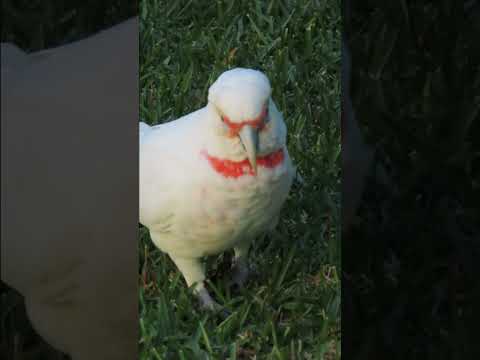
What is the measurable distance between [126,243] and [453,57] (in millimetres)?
497

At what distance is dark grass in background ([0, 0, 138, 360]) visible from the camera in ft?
2.55

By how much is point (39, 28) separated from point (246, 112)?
0.22 metres

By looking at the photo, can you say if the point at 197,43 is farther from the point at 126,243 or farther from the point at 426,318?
the point at 426,318

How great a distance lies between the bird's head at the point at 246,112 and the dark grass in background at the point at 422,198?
9.7 inches

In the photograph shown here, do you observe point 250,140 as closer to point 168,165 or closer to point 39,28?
point 168,165

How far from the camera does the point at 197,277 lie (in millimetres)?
798

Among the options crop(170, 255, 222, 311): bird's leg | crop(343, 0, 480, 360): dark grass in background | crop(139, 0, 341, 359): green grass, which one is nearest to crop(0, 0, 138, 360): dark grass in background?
crop(139, 0, 341, 359): green grass

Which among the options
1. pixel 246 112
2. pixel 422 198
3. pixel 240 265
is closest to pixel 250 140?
pixel 246 112

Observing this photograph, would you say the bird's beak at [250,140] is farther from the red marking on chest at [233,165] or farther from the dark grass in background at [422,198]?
the dark grass in background at [422,198]

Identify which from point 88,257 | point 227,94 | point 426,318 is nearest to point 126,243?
point 88,257

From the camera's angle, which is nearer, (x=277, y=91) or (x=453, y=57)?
(x=277, y=91)

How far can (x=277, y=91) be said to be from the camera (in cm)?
77

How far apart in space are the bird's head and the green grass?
0.03 meters

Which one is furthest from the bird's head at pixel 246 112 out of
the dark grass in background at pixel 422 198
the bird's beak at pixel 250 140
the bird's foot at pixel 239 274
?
the dark grass in background at pixel 422 198
